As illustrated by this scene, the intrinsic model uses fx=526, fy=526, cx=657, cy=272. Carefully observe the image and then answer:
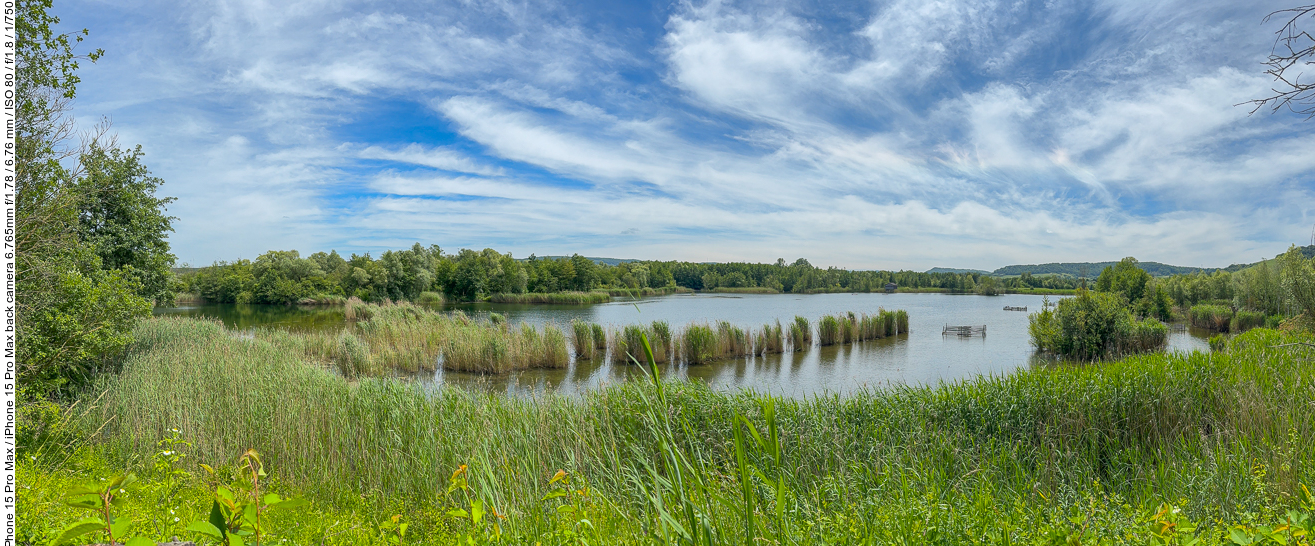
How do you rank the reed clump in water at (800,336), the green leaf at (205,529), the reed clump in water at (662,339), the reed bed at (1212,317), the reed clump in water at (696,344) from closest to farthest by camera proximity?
the green leaf at (205,529), the reed clump in water at (662,339), the reed clump in water at (696,344), the reed clump in water at (800,336), the reed bed at (1212,317)

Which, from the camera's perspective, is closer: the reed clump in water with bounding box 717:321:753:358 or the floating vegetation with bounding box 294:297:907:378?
the floating vegetation with bounding box 294:297:907:378

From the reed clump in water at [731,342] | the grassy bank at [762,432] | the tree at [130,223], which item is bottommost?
the reed clump in water at [731,342]

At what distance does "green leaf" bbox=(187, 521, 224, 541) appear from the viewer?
3.64ft

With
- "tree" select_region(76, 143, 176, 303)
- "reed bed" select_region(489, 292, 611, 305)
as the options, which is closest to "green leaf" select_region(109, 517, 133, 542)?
"tree" select_region(76, 143, 176, 303)

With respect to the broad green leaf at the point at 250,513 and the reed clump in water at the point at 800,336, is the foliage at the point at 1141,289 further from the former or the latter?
the broad green leaf at the point at 250,513

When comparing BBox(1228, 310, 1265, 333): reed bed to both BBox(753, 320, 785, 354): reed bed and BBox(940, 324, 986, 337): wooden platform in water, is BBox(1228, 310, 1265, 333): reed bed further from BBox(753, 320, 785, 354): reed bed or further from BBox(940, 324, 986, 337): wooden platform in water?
BBox(753, 320, 785, 354): reed bed

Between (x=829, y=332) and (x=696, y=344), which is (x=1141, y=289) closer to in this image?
(x=829, y=332)

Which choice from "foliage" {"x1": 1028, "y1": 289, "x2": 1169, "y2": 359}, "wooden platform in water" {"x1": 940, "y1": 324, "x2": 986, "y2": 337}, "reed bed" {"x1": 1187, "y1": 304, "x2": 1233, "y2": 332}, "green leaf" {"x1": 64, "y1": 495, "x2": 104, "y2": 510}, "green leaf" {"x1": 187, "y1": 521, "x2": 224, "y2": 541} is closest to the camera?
"green leaf" {"x1": 187, "y1": 521, "x2": 224, "y2": 541}

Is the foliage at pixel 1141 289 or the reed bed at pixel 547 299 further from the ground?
the foliage at pixel 1141 289

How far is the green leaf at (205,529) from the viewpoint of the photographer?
1111mm

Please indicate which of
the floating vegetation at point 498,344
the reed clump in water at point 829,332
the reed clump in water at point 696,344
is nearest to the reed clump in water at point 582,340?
the floating vegetation at point 498,344

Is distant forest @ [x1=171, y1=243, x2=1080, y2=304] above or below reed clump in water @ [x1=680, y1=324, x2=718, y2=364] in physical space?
above

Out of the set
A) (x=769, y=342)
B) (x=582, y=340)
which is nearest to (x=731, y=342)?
(x=769, y=342)

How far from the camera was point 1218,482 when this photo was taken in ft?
14.1
